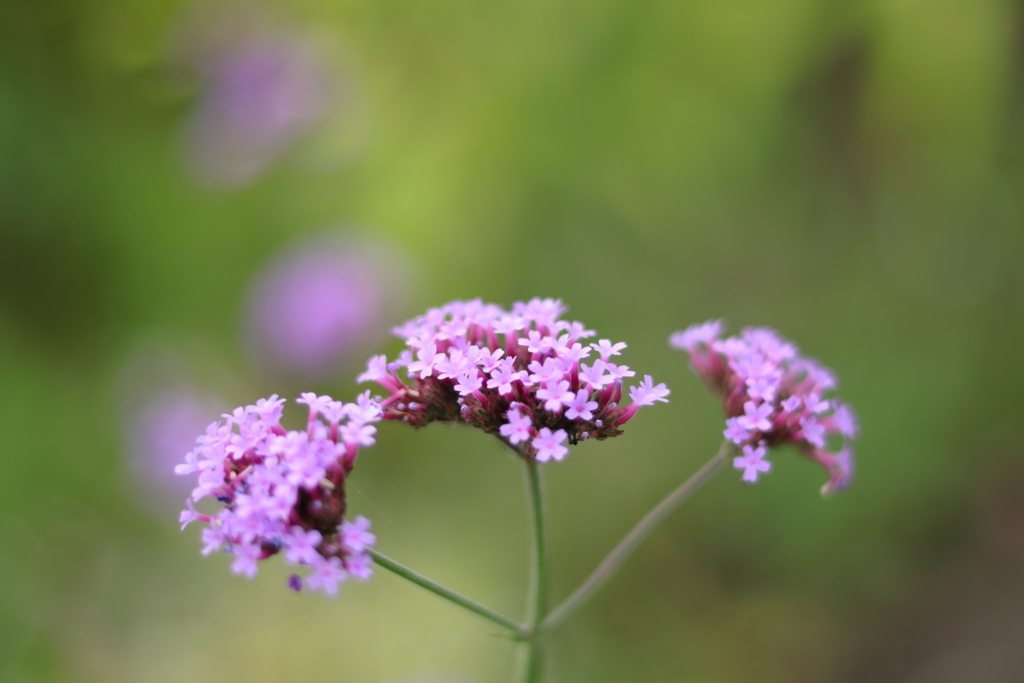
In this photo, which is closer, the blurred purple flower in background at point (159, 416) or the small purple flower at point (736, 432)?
the small purple flower at point (736, 432)

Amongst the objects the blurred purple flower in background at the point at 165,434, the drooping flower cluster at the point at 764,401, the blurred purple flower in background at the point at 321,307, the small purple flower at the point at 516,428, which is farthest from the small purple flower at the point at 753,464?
the blurred purple flower in background at the point at 165,434

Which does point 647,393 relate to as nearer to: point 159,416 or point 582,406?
point 582,406

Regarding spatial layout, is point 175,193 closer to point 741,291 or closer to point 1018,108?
point 741,291

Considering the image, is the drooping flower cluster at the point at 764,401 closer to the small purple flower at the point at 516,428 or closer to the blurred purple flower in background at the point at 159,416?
the small purple flower at the point at 516,428

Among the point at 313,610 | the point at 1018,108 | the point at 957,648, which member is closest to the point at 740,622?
the point at 957,648

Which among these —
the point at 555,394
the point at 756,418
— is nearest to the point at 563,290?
the point at 756,418

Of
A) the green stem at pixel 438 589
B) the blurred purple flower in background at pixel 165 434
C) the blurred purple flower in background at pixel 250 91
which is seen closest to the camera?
the green stem at pixel 438 589
